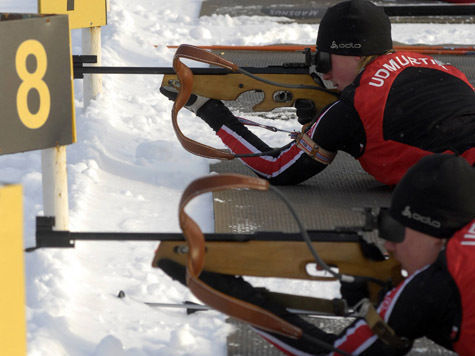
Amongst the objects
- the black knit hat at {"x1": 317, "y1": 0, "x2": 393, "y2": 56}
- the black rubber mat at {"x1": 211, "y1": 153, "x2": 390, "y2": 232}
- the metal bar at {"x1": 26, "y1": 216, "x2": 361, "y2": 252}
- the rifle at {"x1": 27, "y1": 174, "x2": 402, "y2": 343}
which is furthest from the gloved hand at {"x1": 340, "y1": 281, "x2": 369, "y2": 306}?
the black knit hat at {"x1": 317, "y1": 0, "x2": 393, "y2": 56}

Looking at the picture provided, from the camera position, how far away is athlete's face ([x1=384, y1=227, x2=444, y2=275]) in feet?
7.98

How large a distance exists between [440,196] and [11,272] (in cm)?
116

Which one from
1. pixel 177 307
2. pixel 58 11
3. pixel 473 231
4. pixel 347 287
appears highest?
pixel 58 11

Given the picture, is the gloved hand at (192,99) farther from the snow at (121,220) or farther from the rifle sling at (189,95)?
the snow at (121,220)

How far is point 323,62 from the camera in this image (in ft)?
13.3

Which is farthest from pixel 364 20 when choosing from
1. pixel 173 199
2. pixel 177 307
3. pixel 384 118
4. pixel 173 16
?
pixel 173 16

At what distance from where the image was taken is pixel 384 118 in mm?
3840

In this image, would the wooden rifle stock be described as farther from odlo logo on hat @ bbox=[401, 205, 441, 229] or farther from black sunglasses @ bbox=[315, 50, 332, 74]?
black sunglasses @ bbox=[315, 50, 332, 74]

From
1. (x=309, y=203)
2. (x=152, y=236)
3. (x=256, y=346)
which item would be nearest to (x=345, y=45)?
(x=309, y=203)

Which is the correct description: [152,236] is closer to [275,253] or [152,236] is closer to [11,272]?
[275,253]

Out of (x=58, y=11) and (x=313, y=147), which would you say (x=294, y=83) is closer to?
(x=313, y=147)

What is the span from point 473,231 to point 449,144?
1504 mm

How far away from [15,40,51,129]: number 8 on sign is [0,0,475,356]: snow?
1.84 feet

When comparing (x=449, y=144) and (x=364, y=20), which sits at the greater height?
(x=364, y=20)
